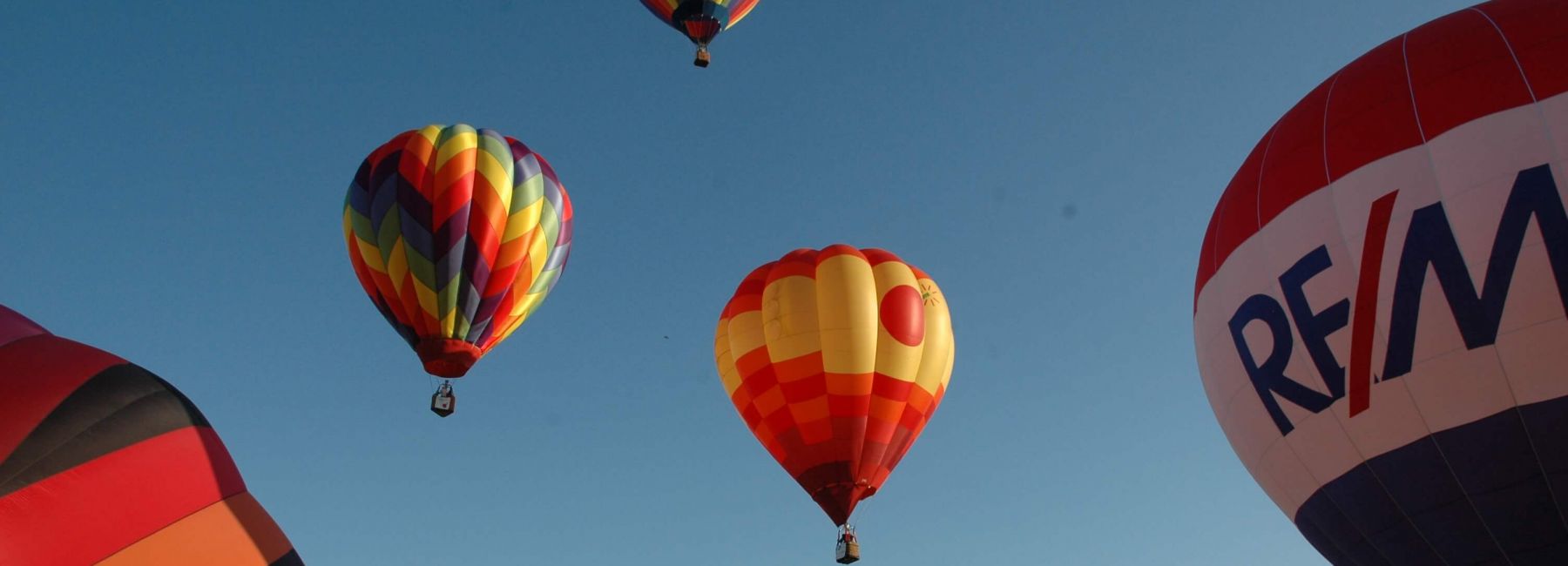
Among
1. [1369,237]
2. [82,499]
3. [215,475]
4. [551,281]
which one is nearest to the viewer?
[82,499]

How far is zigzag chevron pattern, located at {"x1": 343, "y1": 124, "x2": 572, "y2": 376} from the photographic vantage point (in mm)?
15648

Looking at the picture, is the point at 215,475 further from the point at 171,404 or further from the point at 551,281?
the point at 551,281

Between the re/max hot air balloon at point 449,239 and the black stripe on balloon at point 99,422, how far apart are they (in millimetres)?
8971

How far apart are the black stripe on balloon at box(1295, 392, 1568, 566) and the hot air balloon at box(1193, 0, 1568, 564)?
0.01 m

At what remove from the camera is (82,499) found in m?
5.78

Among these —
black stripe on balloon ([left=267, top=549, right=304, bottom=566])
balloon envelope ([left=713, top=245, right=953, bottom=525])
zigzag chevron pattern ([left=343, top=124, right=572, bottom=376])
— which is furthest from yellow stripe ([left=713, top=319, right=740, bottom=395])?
black stripe on balloon ([left=267, top=549, right=304, bottom=566])

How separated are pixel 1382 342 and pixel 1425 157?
50.5 inches

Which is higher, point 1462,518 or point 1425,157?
point 1425,157

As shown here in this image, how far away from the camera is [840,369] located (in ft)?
49.5

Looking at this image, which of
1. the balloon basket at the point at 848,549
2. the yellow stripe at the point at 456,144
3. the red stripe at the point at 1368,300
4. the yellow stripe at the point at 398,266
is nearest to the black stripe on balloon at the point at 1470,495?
the red stripe at the point at 1368,300

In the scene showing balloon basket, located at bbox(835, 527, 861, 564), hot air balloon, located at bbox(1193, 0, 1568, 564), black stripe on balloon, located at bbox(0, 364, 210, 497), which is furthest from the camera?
balloon basket, located at bbox(835, 527, 861, 564)

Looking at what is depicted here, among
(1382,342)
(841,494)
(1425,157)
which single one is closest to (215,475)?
(1382,342)

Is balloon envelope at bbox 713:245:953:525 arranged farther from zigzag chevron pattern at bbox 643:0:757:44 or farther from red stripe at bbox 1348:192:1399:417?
red stripe at bbox 1348:192:1399:417

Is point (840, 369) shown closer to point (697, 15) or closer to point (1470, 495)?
point (697, 15)
